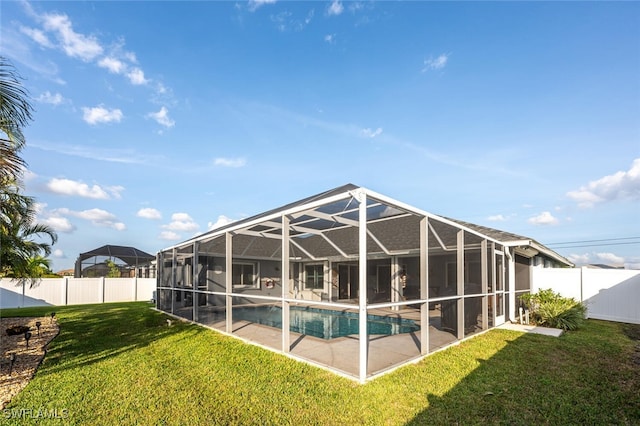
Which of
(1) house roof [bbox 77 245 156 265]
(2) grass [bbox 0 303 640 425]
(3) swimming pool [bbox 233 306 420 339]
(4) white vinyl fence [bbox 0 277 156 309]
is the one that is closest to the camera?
(2) grass [bbox 0 303 640 425]

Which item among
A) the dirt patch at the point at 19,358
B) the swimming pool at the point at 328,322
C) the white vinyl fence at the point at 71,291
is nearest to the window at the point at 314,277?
the swimming pool at the point at 328,322

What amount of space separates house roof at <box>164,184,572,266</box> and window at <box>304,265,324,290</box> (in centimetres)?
122

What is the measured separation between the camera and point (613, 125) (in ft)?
35.2

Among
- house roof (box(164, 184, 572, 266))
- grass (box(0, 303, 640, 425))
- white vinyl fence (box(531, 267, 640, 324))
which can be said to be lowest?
grass (box(0, 303, 640, 425))

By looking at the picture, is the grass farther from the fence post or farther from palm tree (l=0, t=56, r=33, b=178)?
the fence post

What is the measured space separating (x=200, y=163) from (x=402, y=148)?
978 centimetres

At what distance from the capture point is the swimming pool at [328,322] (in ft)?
34.6

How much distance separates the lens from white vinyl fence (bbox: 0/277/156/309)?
1772 centimetres

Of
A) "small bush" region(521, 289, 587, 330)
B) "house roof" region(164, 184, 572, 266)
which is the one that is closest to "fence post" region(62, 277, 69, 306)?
"house roof" region(164, 184, 572, 266)

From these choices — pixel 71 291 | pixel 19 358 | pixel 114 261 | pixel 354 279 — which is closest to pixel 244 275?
pixel 354 279

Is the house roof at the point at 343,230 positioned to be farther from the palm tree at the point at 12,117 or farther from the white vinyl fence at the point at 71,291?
the white vinyl fence at the point at 71,291

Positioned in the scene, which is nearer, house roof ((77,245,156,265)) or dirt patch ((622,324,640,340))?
dirt patch ((622,324,640,340))

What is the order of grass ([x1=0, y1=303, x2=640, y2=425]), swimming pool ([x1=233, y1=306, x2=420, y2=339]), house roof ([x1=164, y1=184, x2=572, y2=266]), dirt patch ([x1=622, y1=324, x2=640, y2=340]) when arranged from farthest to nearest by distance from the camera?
swimming pool ([x1=233, y1=306, x2=420, y2=339]), dirt patch ([x1=622, y1=324, x2=640, y2=340]), house roof ([x1=164, y1=184, x2=572, y2=266]), grass ([x1=0, y1=303, x2=640, y2=425])

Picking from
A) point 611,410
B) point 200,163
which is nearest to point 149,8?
point 200,163
